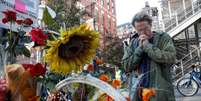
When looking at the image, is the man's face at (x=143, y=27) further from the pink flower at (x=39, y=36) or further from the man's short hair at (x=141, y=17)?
the pink flower at (x=39, y=36)

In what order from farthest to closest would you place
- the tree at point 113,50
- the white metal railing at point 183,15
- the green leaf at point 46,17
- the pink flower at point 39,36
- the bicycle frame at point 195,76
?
the tree at point 113,50, the white metal railing at point 183,15, the bicycle frame at point 195,76, the green leaf at point 46,17, the pink flower at point 39,36

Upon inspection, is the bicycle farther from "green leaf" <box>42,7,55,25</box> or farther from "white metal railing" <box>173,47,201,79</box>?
"green leaf" <box>42,7,55,25</box>

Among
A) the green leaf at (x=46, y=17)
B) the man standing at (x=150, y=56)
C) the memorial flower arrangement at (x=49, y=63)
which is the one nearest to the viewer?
the memorial flower arrangement at (x=49, y=63)

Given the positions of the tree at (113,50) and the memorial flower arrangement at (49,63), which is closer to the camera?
the memorial flower arrangement at (49,63)

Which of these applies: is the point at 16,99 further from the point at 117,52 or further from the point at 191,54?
the point at 117,52

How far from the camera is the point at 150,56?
11.1 feet

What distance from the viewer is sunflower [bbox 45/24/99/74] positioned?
79.8 inches

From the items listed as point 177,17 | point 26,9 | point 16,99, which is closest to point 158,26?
point 177,17

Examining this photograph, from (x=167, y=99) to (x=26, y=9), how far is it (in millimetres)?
1552

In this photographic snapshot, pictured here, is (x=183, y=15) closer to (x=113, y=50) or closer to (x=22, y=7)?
(x=113, y=50)

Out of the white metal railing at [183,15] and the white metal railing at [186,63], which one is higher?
the white metal railing at [183,15]

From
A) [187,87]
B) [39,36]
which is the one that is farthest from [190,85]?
[39,36]

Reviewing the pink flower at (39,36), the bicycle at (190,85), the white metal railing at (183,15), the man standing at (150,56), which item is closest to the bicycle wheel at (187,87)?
the bicycle at (190,85)

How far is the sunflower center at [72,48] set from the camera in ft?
6.73
